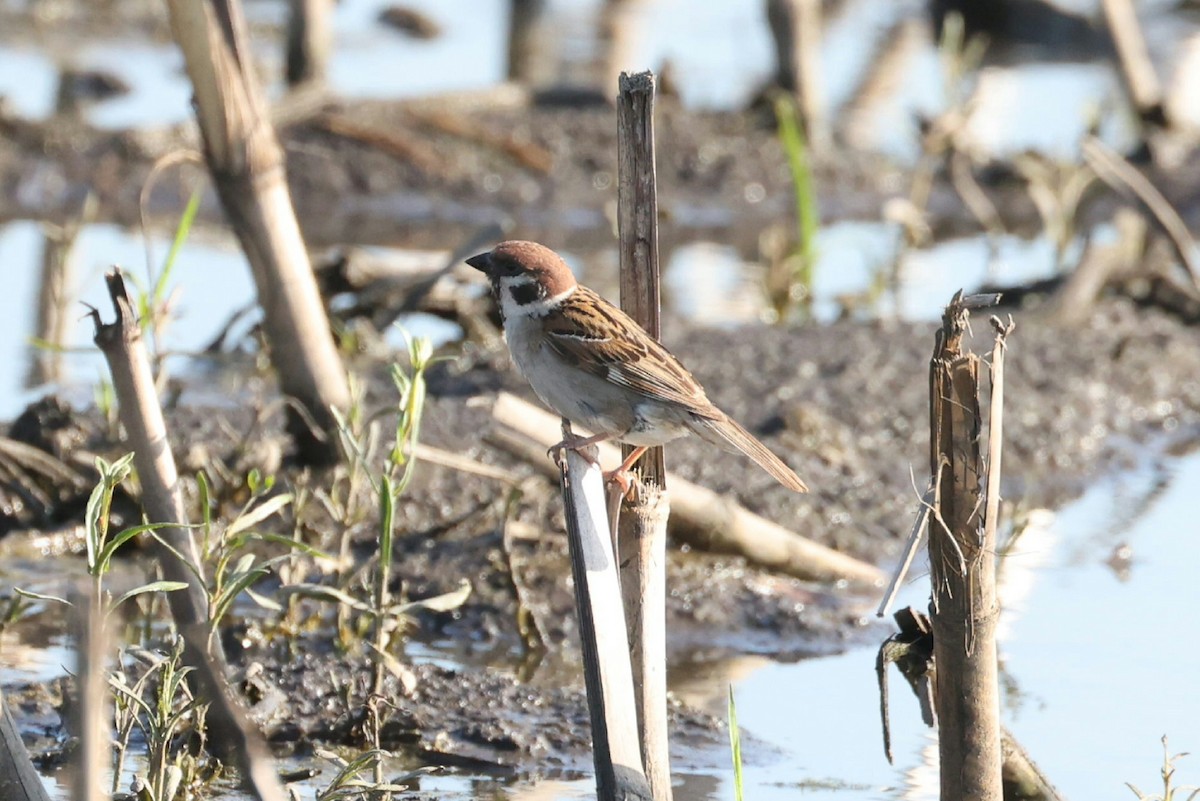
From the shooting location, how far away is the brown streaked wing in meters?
4.69

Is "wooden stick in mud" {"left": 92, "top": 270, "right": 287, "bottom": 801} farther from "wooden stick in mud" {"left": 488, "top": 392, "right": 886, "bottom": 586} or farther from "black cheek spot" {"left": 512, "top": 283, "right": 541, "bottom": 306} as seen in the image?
"wooden stick in mud" {"left": 488, "top": 392, "right": 886, "bottom": 586}

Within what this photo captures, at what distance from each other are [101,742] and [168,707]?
111 centimetres

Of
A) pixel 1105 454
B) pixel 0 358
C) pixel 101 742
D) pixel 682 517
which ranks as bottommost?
pixel 101 742

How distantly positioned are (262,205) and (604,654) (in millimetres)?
2757

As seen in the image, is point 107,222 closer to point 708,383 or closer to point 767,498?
point 708,383

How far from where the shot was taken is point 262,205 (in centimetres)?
611

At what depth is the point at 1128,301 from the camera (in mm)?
10164

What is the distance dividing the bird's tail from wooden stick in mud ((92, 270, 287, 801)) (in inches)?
53.5

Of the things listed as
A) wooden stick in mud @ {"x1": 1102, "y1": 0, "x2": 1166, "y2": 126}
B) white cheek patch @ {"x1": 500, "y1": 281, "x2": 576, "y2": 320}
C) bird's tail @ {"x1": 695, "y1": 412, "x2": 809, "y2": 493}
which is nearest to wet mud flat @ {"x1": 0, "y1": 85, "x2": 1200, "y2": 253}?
wooden stick in mud @ {"x1": 1102, "y1": 0, "x2": 1166, "y2": 126}

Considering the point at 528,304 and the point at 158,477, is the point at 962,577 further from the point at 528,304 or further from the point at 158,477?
the point at 158,477

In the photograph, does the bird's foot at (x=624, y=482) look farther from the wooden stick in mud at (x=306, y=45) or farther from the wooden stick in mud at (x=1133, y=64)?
the wooden stick in mud at (x=1133, y=64)

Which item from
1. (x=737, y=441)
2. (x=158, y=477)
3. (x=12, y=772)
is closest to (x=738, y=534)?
(x=737, y=441)

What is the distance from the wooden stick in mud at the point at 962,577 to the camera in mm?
3861

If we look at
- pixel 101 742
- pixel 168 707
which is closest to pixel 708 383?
pixel 168 707
